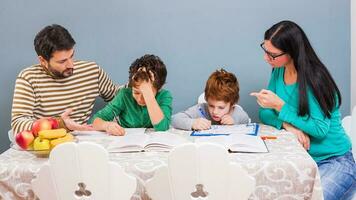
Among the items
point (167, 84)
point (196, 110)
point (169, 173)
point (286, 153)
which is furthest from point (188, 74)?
point (169, 173)

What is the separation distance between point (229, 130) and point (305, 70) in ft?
1.15

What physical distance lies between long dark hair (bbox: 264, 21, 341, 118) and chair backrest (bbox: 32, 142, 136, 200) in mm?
793

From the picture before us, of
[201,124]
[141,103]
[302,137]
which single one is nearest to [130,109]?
[141,103]

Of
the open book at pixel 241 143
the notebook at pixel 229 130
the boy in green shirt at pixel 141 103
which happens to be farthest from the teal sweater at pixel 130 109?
the open book at pixel 241 143

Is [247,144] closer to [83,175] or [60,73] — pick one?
[83,175]

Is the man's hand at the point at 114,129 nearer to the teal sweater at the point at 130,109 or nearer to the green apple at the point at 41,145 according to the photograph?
the teal sweater at the point at 130,109

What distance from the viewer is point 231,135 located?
68.7 inches

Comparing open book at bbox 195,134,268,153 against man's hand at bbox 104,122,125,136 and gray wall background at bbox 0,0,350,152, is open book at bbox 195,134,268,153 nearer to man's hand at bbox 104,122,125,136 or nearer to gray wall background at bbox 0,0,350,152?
man's hand at bbox 104,122,125,136

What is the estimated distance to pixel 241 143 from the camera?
5.24 feet

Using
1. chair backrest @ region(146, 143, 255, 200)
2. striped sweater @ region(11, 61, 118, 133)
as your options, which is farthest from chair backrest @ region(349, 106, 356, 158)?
striped sweater @ region(11, 61, 118, 133)

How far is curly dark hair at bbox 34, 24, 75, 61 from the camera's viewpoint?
2.02 meters

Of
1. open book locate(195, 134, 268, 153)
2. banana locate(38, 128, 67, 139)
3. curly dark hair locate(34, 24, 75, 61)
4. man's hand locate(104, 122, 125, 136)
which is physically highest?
curly dark hair locate(34, 24, 75, 61)

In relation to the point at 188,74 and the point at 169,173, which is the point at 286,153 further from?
the point at 188,74

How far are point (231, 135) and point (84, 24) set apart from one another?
42.3 inches
